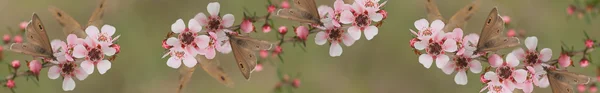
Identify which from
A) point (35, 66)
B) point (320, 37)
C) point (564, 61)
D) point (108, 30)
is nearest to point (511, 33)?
point (564, 61)

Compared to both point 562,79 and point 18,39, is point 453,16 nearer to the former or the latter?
point 562,79

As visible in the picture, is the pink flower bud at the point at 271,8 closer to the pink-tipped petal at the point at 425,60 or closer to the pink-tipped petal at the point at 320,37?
the pink-tipped petal at the point at 320,37

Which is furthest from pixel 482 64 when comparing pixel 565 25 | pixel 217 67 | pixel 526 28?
pixel 217 67

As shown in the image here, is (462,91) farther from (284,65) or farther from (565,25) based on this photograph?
(284,65)

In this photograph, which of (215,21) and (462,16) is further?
(462,16)

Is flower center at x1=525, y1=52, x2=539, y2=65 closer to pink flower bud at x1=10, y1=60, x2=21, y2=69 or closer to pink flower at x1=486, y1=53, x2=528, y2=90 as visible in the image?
pink flower at x1=486, y1=53, x2=528, y2=90

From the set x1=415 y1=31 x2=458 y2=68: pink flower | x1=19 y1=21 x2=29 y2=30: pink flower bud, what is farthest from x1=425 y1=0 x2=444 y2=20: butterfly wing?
x1=19 y1=21 x2=29 y2=30: pink flower bud
